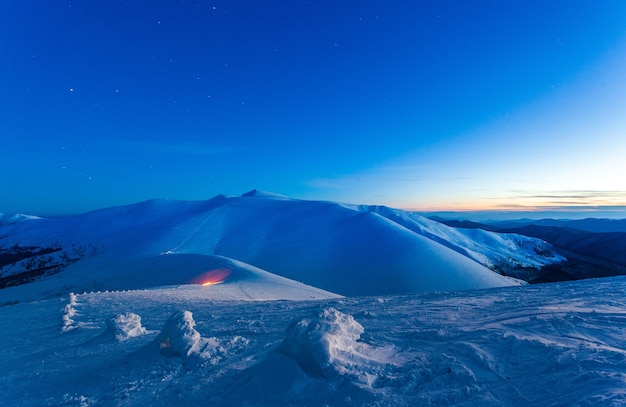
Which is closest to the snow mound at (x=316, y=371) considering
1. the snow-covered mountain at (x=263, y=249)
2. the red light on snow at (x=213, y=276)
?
the red light on snow at (x=213, y=276)

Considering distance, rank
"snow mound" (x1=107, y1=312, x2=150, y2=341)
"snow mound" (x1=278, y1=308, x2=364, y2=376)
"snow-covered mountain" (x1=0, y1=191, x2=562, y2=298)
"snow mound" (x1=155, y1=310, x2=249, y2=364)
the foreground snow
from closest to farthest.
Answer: the foreground snow
"snow mound" (x1=278, y1=308, x2=364, y2=376)
"snow mound" (x1=155, y1=310, x2=249, y2=364)
"snow mound" (x1=107, y1=312, x2=150, y2=341)
"snow-covered mountain" (x1=0, y1=191, x2=562, y2=298)

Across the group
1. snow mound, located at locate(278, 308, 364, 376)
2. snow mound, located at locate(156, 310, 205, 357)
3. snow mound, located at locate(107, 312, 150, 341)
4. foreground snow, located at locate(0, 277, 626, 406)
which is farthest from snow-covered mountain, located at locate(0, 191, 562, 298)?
snow mound, located at locate(278, 308, 364, 376)

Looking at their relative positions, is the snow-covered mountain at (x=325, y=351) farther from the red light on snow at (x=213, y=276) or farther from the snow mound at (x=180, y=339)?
the red light on snow at (x=213, y=276)

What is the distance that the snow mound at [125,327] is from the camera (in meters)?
6.72

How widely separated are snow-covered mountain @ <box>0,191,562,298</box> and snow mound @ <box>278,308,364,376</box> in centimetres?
2109

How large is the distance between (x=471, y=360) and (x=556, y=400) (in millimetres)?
1056

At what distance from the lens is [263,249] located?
Result: 44.0m

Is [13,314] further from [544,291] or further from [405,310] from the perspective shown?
[544,291]

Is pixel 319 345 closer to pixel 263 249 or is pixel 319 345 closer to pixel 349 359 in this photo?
pixel 349 359

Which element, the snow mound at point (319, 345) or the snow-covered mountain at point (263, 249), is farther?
the snow-covered mountain at point (263, 249)

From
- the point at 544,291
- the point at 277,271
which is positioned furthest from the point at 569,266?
the point at 544,291

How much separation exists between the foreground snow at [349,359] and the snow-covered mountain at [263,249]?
18552 mm

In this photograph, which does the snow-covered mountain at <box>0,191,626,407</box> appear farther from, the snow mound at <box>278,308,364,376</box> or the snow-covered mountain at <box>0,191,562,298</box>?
the snow-covered mountain at <box>0,191,562,298</box>

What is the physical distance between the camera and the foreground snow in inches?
141
